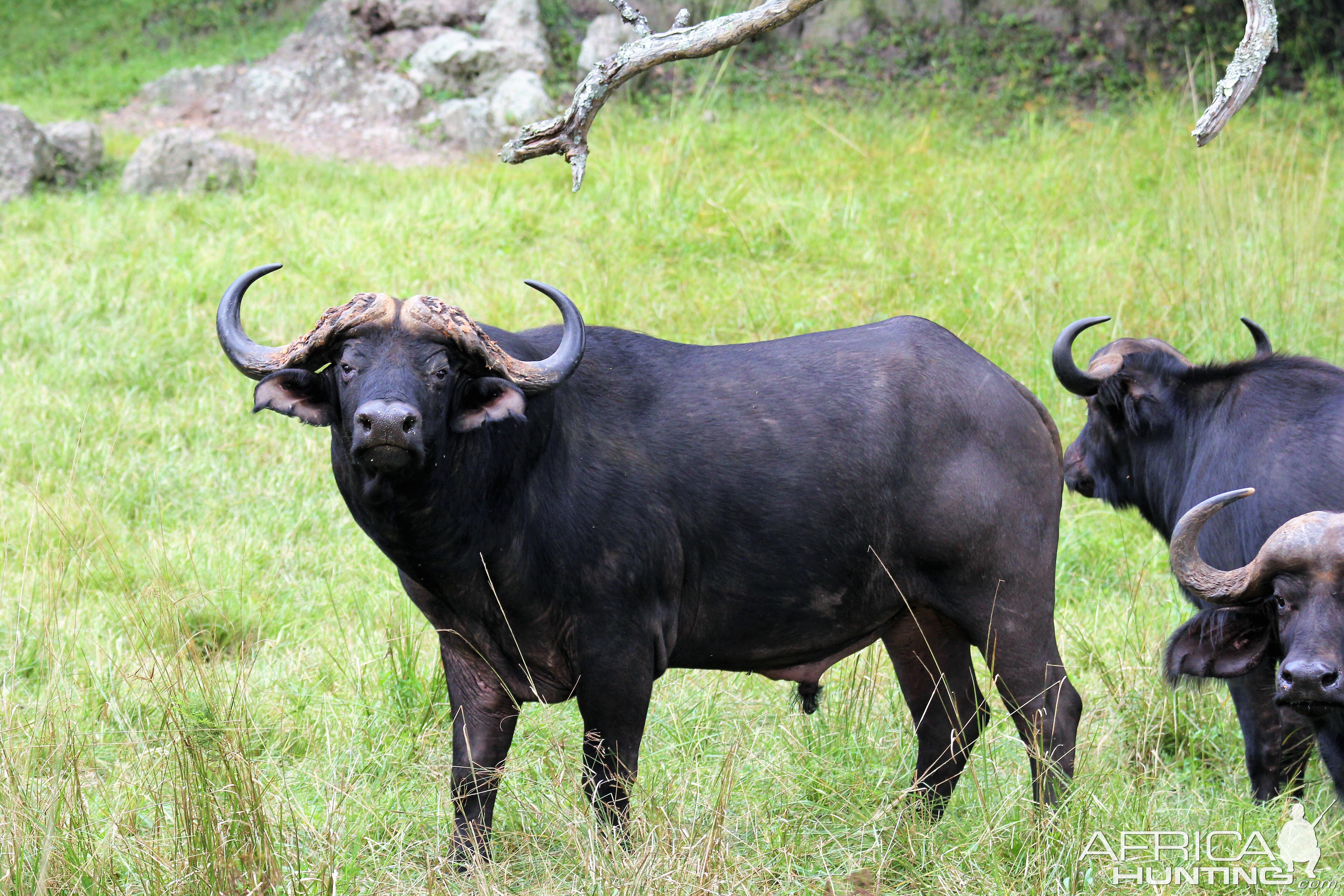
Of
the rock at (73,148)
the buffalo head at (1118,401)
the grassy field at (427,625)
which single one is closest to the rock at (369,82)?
the grassy field at (427,625)

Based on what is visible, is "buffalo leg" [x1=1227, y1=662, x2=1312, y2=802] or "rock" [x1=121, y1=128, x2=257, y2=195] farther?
"rock" [x1=121, y1=128, x2=257, y2=195]

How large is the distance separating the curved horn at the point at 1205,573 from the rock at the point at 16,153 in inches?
389

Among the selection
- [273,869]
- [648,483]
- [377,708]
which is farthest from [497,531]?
[377,708]

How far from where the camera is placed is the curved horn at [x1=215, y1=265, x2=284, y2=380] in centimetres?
342

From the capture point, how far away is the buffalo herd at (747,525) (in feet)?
11.0

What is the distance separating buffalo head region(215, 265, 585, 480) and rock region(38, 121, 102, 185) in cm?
873

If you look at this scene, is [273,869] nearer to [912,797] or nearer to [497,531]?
[497,531]

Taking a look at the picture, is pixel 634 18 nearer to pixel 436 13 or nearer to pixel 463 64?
pixel 463 64

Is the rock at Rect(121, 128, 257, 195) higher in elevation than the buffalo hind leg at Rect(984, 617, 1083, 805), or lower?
higher

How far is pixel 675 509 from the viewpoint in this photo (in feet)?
12.1

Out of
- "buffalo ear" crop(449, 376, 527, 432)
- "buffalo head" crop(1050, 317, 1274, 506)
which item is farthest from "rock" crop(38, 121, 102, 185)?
"buffalo head" crop(1050, 317, 1274, 506)

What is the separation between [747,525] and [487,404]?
35.4 inches

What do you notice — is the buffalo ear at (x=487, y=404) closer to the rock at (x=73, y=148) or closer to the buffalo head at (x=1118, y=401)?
the buffalo head at (x=1118, y=401)

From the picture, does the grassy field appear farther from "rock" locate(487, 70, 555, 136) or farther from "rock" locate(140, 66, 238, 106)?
"rock" locate(140, 66, 238, 106)
